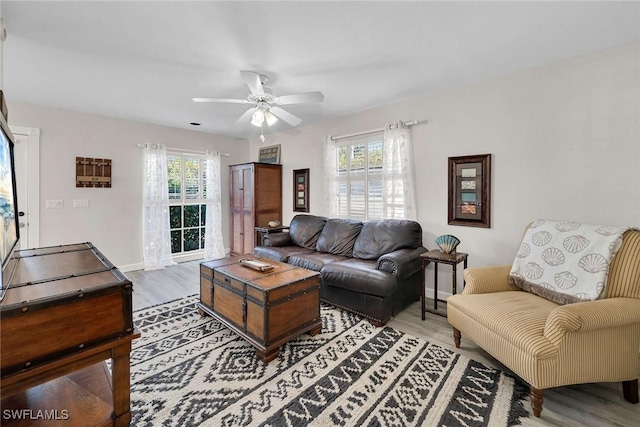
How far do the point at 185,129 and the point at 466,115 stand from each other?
4.57m

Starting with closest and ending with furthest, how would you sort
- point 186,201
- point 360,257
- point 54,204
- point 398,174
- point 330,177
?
point 360,257, point 398,174, point 54,204, point 330,177, point 186,201

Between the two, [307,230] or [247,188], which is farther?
[247,188]

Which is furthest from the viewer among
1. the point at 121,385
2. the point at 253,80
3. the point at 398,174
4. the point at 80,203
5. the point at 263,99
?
the point at 80,203

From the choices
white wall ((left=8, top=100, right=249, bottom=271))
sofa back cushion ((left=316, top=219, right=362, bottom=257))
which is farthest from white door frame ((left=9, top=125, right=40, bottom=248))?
sofa back cushion ((left=316, top=219, right=362, bottom=257))

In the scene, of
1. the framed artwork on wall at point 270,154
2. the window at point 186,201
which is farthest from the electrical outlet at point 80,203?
the framed artwork on wall at point 270,154

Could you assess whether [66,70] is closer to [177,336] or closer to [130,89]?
[130,89]

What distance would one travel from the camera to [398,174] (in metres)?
3.63

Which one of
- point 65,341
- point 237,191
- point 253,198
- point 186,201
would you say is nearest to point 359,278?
point 65,341

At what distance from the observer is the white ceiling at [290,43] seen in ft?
6.11

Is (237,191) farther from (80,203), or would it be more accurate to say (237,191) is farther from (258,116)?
(258,116)

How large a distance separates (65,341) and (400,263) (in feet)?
8.10

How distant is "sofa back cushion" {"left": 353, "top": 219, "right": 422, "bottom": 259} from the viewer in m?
3.31

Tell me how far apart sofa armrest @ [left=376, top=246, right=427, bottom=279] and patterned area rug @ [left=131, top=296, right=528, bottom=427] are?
58 centimetres

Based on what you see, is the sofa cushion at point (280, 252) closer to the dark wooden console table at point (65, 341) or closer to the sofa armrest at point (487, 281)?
the sofa armrest at point (487, 281)
